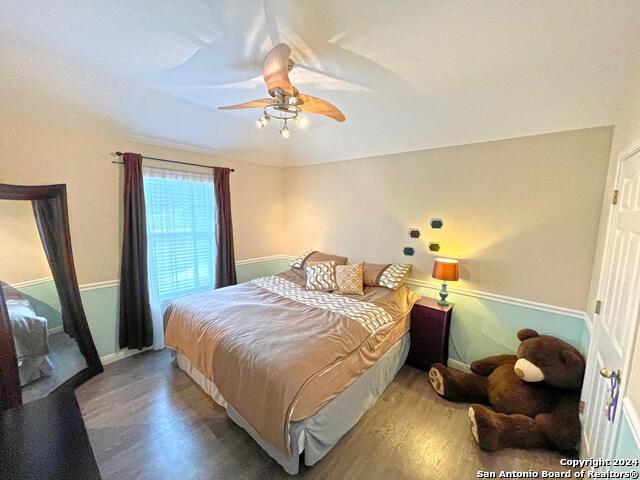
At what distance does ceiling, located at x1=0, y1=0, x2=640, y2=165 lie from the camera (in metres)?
1.39

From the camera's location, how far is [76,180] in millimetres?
2410

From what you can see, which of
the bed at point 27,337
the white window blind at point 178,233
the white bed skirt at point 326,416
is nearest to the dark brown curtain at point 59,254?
the bed at point 27,337

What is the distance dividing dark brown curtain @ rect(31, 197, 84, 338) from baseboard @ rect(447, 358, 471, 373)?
12.2ft

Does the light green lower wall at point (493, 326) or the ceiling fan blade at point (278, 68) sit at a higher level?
the ceiling fan blade at point (278, 68)

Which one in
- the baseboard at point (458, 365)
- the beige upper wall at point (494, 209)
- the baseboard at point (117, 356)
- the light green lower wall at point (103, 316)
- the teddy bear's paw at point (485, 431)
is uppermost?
the beige upper wall at point (494, 209)

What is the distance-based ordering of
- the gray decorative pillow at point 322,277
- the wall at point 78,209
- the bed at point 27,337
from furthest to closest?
the gray decorative pillow at point 322,277 → the wall at point 78,209 → the bed at point 27,337

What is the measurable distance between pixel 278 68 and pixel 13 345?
2.59 meters

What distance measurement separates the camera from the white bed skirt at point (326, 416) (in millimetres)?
1541

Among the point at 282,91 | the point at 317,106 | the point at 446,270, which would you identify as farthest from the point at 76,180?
the point at 446,270

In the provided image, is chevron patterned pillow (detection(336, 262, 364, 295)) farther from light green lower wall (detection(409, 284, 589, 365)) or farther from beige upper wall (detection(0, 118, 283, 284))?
beige upper wall (detection(0, 118, 283, 284))

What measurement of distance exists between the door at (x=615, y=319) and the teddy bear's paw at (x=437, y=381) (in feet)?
2.85

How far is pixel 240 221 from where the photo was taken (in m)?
3.83

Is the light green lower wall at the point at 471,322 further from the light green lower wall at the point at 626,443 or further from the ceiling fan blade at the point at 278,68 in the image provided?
the ceiling fan blade at the point at 278,68

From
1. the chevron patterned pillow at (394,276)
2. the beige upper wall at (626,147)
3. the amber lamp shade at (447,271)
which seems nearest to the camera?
the beige upper wall at (626,147)
